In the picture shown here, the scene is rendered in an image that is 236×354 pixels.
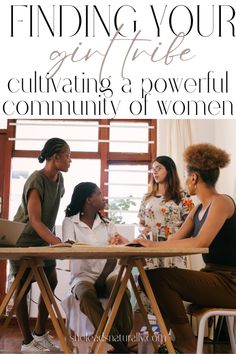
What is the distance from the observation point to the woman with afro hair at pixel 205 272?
6.66ft

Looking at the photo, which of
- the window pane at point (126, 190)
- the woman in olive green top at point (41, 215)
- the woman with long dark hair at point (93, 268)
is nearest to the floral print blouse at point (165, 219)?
the woman with long dark hair at point (93, 268)

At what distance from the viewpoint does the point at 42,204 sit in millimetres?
2906

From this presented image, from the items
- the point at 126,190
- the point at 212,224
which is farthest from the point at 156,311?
the point at 126,190

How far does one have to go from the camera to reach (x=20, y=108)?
4566 millimetres

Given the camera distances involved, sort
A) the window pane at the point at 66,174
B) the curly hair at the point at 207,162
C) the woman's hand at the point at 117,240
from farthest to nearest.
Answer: the window pane at the point at 66,174
the woman's hand at the point at 117,240
the curly hair at the point at 207,162

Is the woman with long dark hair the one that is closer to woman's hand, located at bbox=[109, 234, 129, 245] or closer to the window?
woman's hand, located at bbox=[109, 234, 129, 245]

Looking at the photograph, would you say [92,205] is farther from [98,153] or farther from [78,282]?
[98,153]

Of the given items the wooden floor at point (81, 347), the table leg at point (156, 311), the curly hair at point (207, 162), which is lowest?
the wooden floor at point (81, 347)

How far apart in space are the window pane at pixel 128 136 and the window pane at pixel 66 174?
0.86 feet

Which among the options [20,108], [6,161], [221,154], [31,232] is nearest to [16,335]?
[31,232]

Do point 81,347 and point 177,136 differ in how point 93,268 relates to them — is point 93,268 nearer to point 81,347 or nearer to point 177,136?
point 81,347

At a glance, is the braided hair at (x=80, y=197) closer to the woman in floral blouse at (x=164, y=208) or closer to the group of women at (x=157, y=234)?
the group of women at (x=157, y=234)

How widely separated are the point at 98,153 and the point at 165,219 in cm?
170

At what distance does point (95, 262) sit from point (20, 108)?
2.12m
